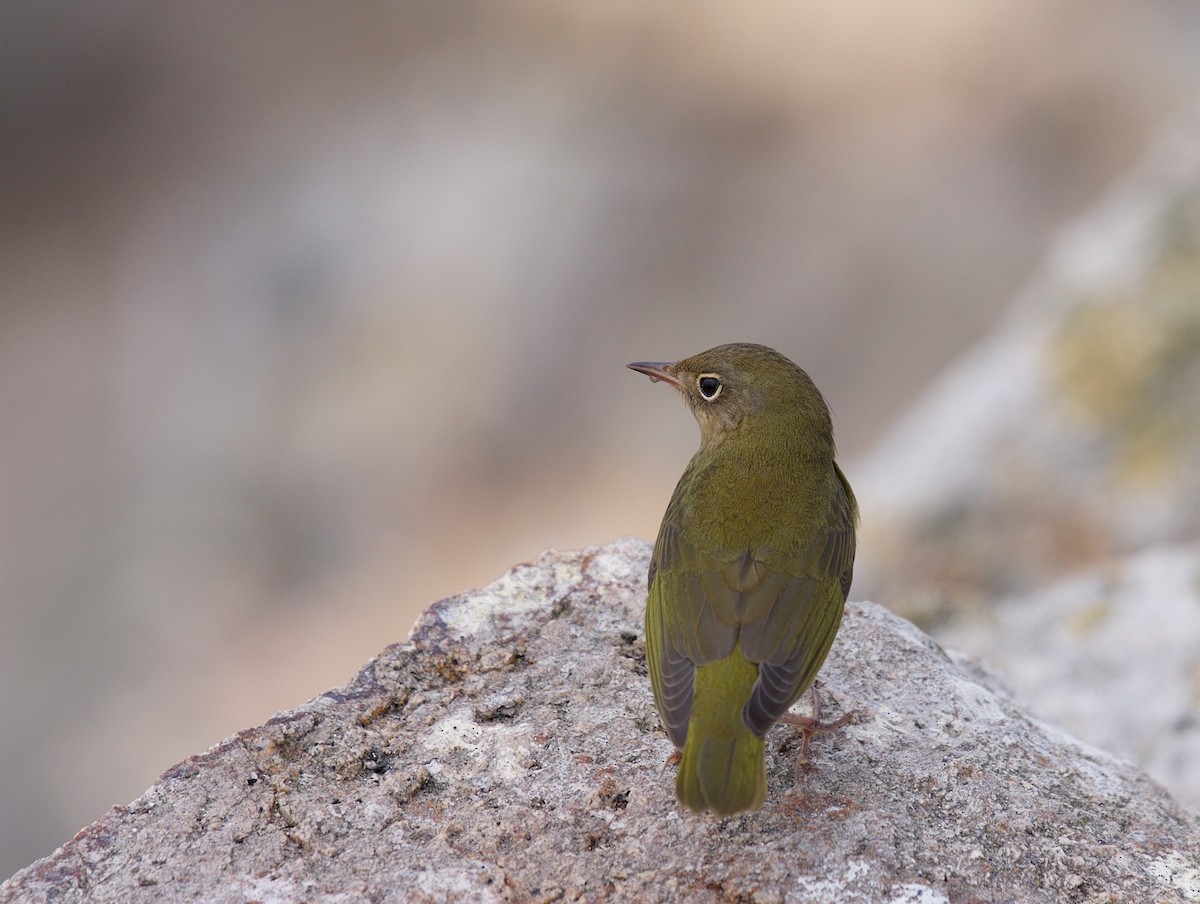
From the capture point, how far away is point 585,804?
3289 millimetres

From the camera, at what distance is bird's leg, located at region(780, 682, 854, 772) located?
351 centimetres

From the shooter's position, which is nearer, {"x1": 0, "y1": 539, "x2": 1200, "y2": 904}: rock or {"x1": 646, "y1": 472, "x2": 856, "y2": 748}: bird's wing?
{"x1": 0, "y1": 539, "x2": 1200, "y2": 904}: rock

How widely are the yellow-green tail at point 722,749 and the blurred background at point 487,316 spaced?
9.81m

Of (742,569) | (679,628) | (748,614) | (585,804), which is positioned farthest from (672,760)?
(742,569)

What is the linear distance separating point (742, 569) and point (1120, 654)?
7.00 ft

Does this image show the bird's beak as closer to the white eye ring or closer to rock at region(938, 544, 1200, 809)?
the white eye ring

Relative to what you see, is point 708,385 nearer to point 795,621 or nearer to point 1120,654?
point 795,621

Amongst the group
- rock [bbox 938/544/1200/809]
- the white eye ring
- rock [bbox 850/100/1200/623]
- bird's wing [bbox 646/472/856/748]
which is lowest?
bird's wing [bbox 646/472/856/748]

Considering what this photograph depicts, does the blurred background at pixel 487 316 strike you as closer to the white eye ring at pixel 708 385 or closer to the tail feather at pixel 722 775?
the white eye ring at pixel 708 385

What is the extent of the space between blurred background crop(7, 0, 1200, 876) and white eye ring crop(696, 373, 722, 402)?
335 inches

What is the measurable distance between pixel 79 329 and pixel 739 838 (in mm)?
19511

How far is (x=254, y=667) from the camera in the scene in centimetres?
1414

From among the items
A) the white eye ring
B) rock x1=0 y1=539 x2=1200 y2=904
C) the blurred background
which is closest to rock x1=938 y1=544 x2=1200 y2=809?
rock x1=0 y1=539 x2=1200 y2=904

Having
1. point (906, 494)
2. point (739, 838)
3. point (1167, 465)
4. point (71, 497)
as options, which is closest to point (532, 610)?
point (739, 838)
